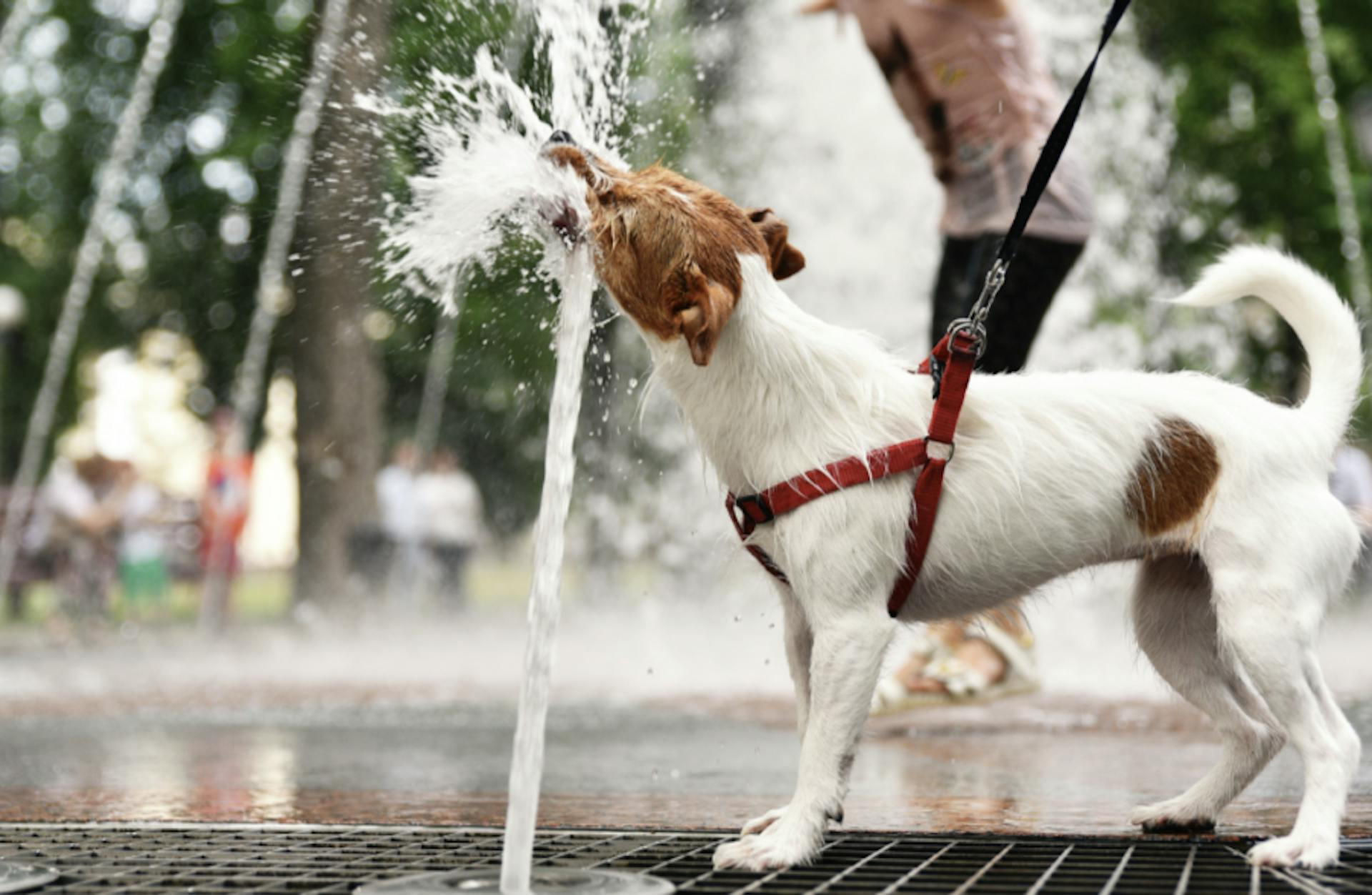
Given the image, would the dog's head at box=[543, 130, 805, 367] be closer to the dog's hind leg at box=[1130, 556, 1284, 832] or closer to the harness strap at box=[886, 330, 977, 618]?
the harness strap at box=[886, 330, 977, 618]

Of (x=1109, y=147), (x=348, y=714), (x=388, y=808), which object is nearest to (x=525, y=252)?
(x=388, y=808)

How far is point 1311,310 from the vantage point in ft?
13.2

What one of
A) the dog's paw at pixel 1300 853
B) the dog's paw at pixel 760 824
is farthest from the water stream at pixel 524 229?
the dog's paw at pixel 1300 853

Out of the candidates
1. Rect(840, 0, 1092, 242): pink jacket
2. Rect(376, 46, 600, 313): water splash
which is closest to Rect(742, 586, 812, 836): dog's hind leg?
Rect(376, 46, 600, 313): water splash

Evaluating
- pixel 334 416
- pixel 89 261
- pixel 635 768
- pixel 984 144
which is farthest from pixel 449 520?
pixel 984 144

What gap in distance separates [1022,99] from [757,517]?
2580mm

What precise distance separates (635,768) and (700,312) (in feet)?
8.52

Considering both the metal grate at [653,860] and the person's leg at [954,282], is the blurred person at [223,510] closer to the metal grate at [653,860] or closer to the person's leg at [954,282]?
the person's leg at [954,282]

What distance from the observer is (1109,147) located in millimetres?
15883

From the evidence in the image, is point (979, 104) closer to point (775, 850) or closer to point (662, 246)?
point (662, 246)

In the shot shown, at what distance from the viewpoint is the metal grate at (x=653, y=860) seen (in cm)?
332

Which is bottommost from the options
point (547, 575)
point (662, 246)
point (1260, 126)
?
point (547, 575)

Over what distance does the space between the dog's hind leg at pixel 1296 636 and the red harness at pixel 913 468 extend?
65 cm

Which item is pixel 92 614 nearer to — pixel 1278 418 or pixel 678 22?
pixel 678 22
